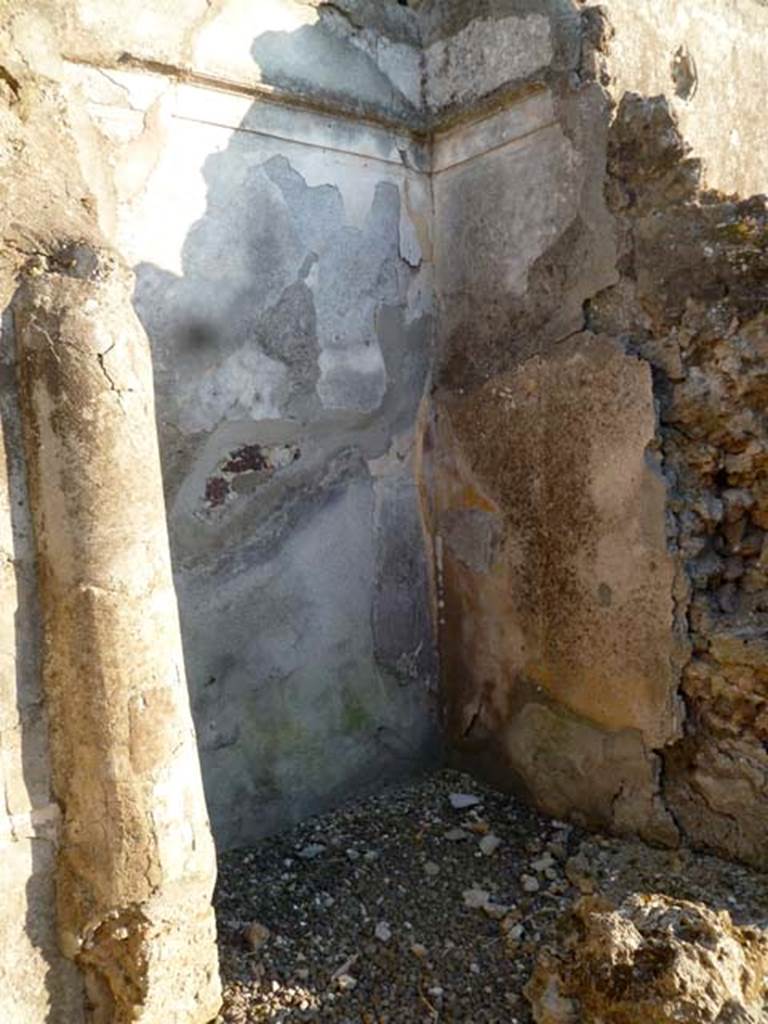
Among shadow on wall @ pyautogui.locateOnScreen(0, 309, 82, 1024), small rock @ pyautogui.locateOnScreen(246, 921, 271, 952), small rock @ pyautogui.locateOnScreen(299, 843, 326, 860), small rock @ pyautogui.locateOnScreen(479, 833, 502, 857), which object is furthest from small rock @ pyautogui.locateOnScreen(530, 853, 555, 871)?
shadow on wall @ pyautogui.locateOnScreen(0, 309, 82, 1024)

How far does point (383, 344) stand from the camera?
3.22 m

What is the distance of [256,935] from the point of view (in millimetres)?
2408

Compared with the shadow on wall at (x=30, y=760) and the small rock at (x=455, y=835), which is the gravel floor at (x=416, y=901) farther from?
the shadow on wall at (x=30, y=760)

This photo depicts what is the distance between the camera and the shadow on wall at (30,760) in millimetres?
1775

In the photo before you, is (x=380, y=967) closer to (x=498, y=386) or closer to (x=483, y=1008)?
(x=483, y=1008)

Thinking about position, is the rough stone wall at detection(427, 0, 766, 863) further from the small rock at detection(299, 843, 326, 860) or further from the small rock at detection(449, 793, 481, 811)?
the small rock at detection(299, 843, 326, 860)

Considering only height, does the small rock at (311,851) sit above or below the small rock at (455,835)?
above

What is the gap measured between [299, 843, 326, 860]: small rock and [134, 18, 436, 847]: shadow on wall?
151 millimetres

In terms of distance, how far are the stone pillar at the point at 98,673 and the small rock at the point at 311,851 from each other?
38.6 inches

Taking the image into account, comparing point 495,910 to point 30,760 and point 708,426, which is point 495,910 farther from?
point 708,426

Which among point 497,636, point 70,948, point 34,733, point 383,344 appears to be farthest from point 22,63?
point 497,636

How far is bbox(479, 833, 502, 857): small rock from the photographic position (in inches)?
110

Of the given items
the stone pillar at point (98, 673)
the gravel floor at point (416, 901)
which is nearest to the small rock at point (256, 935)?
the gravel floor at point (416, 901)

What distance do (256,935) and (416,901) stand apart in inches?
17.9
